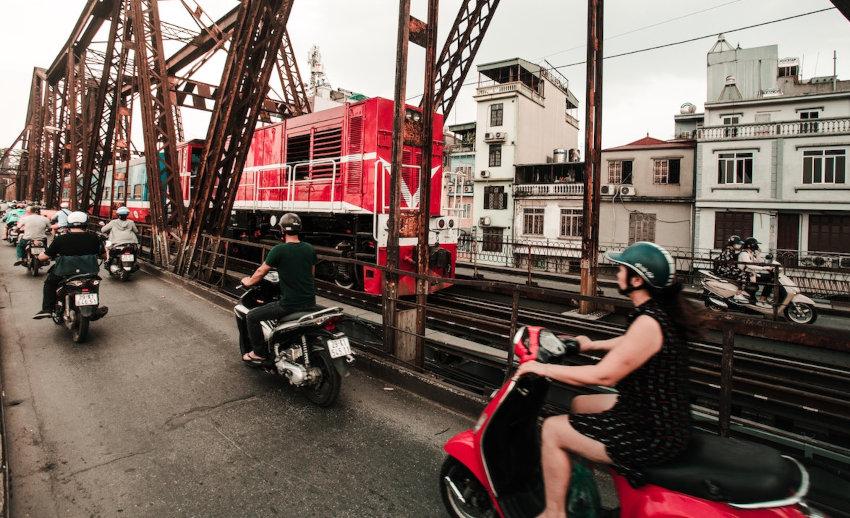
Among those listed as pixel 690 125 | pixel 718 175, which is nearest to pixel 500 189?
pixel 718 175

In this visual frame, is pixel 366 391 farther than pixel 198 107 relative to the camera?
No

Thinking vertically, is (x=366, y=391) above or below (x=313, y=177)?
below

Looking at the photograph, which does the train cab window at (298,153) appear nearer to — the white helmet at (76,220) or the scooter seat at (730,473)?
the white helmet at (76,220)

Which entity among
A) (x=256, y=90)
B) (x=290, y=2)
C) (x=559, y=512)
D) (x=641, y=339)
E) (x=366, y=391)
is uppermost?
(x=290, y=2)

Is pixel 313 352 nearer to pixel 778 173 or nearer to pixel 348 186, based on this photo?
pixel 348 186

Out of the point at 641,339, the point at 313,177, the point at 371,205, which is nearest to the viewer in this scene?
the point at 641,339

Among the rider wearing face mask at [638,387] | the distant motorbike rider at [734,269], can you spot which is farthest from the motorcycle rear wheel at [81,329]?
the distant motorbike rider at [734,269]

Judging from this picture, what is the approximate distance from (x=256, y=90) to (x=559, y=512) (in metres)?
8.15

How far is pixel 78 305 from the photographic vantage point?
574cm

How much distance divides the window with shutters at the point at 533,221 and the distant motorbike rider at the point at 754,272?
68.6 feet

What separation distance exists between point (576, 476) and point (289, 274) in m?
3.18

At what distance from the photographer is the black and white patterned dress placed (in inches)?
71.1

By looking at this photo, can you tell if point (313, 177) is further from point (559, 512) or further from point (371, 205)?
point (559, 512)

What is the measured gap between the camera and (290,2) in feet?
24.0
